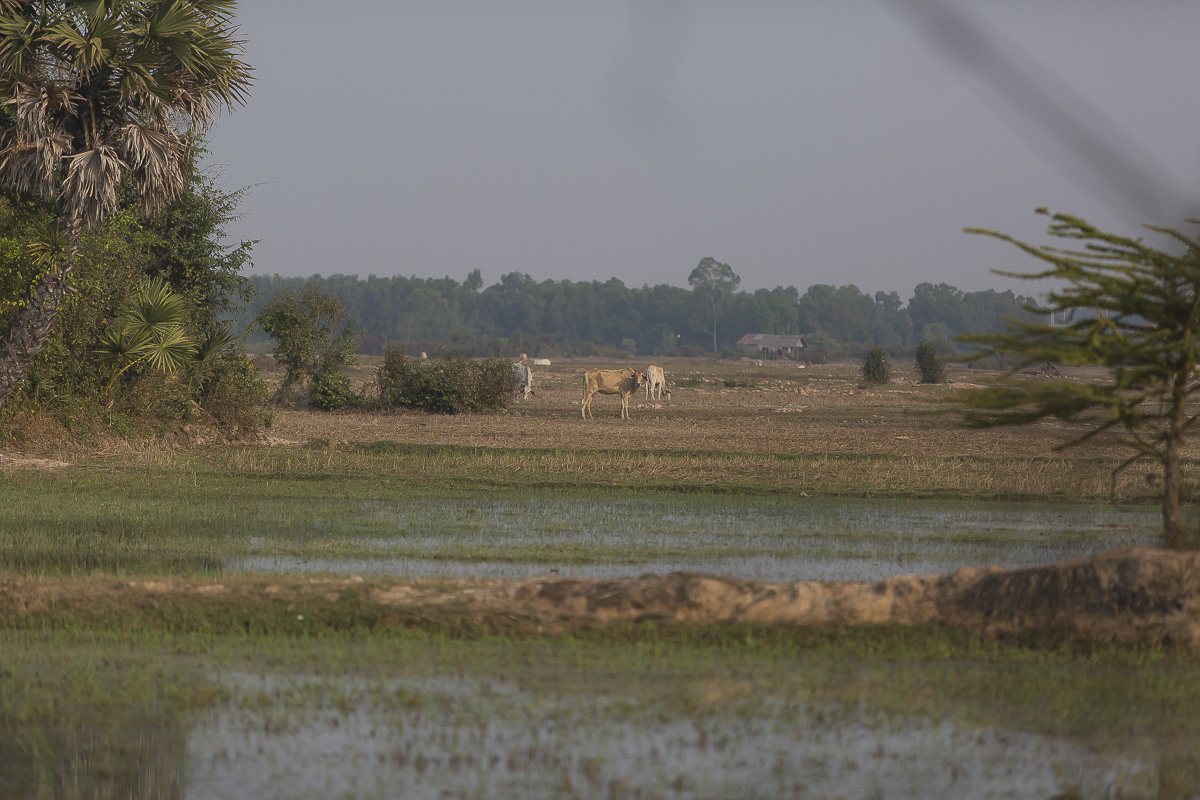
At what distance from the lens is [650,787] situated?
5.41 metres

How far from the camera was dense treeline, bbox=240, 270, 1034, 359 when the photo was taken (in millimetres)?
167875

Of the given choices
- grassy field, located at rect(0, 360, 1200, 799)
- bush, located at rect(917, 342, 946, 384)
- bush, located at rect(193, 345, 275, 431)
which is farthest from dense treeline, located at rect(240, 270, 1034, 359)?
grassy field, located at rect(0, 360, 1200, 799)

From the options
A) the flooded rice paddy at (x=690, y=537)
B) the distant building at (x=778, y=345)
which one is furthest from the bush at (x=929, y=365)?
the distant building at (x=778, y=345)

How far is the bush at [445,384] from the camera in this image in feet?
119

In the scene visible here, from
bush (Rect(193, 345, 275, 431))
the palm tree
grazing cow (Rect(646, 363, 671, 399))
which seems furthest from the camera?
grazing cow (Rect(646, 363, 671, 399))

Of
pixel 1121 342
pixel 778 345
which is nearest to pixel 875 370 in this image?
pixel 1121 342

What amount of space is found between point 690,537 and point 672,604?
4983 mm

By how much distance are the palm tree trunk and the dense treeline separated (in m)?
142

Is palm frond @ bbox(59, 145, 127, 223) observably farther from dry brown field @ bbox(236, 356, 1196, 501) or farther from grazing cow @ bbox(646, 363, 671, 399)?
grazing cow @ bbox(646, 363, 671, 399)

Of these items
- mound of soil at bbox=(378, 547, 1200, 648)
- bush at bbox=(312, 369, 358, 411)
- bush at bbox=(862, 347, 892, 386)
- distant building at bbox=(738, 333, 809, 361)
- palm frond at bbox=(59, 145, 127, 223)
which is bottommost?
mound of soil at bbox=(378, 547, 1200, 648)

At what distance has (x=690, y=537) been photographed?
45.6 feet

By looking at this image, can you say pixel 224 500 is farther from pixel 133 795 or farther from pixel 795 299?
pixel 795 299

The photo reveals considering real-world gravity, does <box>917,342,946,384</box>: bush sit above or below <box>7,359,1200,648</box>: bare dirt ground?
above

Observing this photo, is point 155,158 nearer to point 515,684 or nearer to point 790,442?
point 515,684
